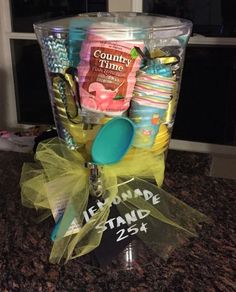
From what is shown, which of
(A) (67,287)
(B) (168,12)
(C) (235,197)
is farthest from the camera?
(B) (168,12)

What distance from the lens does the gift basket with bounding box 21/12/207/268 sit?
0.59 m

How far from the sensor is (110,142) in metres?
0.60

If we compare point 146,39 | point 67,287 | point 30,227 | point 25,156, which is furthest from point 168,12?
A: point 67,287

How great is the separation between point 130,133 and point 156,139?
79 millimetres

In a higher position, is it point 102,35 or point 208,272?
point 102,35

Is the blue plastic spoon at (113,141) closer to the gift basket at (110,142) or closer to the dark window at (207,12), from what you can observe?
the gift basket at (110,142)

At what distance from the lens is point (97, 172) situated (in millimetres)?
647

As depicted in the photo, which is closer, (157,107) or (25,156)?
(157,107)

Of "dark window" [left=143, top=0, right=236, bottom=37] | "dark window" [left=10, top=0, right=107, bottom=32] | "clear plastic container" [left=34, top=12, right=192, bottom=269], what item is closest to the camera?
"clear plastic container" [left=34, top=12, right=192, bottom=269]

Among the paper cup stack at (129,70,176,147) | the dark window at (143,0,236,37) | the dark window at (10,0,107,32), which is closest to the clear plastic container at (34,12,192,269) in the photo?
the paper cup stack at (129,70,176,147)

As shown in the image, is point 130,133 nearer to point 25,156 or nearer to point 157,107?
point 157,107

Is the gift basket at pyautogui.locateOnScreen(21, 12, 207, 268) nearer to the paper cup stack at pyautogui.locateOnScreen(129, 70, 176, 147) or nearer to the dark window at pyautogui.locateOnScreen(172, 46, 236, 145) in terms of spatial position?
the paper cup stack at pyautogui.locateOnScreen(129, 70, 176, 147)

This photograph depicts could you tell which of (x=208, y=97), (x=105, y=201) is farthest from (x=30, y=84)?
(x=105, y=201)

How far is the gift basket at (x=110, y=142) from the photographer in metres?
0.59
